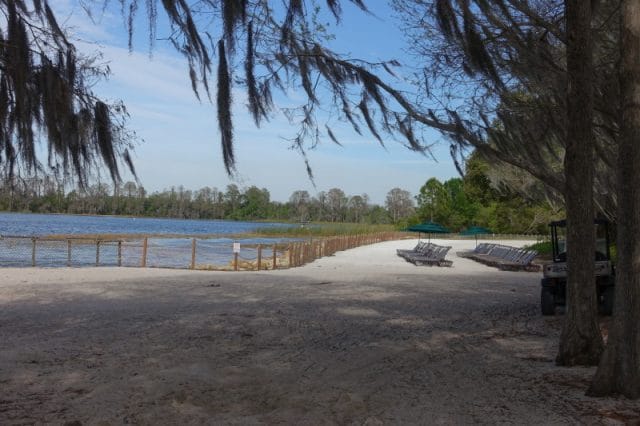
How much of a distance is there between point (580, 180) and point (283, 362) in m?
3.77

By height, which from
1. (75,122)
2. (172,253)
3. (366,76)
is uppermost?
(366,76)

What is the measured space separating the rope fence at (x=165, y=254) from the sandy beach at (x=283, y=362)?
369 inches

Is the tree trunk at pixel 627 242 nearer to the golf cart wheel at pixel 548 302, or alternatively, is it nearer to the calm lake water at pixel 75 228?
the golf cart wheel at pixel 548 302

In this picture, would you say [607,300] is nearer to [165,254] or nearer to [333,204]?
[333,204]

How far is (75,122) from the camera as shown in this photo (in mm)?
5586

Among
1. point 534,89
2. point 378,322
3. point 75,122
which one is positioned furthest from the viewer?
point 378,322

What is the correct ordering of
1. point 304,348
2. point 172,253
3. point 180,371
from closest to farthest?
point 180,371 < point 304,348 < point 172,253

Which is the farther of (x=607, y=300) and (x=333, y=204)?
(x=333, y=204)

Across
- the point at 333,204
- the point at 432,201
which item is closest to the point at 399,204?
the point at 432,201

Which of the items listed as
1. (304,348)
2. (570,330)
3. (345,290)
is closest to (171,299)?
(345,290)

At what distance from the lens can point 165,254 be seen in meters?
36.2

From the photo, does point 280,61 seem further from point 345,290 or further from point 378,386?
point 345,290

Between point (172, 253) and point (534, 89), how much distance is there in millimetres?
30600

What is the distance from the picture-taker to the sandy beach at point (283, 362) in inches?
202
